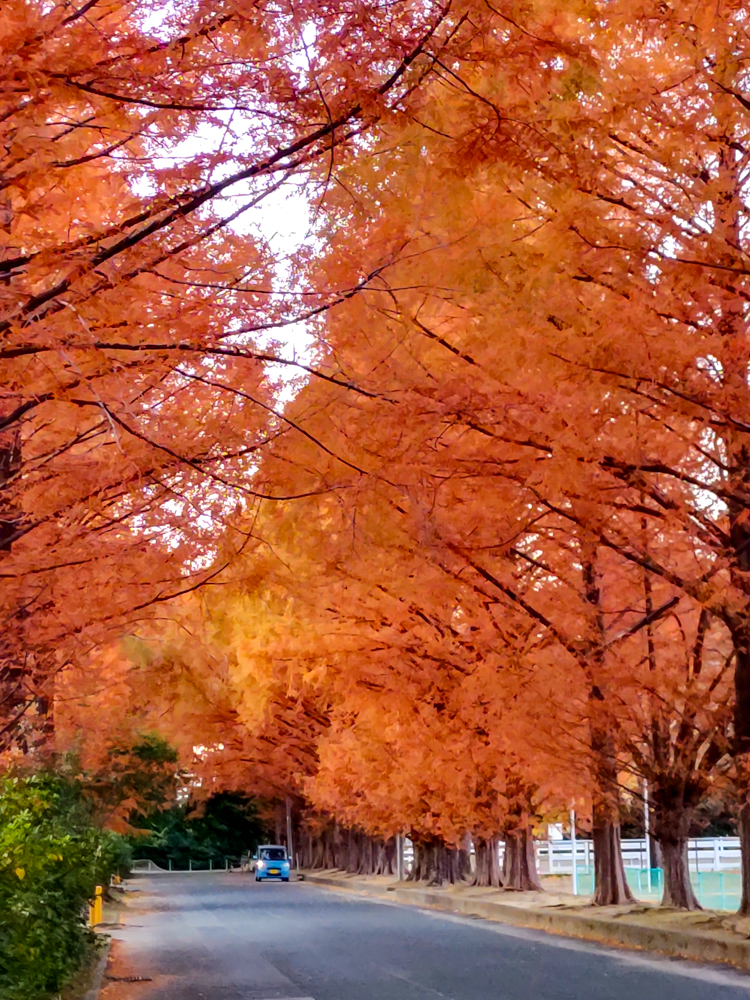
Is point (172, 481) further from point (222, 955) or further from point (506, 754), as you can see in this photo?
point (506, 754)

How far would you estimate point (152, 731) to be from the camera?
134ft

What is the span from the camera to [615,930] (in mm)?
19672

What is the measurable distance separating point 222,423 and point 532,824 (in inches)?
851

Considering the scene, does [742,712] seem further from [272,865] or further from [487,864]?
[272,865]

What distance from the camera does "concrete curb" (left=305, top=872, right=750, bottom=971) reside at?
631 inches

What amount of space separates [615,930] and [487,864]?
14.4 meters

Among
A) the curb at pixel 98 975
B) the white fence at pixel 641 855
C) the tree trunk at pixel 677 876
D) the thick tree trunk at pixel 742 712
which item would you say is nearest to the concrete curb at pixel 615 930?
the tree trunk at pixel 677 876

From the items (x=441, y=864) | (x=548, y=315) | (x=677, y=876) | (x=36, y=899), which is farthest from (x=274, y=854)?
(x=548, y=315)

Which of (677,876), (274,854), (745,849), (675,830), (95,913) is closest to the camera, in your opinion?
(745,849)

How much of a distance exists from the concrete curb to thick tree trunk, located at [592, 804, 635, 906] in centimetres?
84

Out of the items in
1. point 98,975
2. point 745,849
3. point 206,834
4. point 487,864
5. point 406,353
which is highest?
point 406,353

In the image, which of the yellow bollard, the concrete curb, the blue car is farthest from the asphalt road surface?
the blue car

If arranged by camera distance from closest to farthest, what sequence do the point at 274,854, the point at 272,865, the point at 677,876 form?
1. the point at 677,876
2. the point at 272,865
3. the point at 274,854

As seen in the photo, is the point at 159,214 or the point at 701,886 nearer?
the point at 159,214
